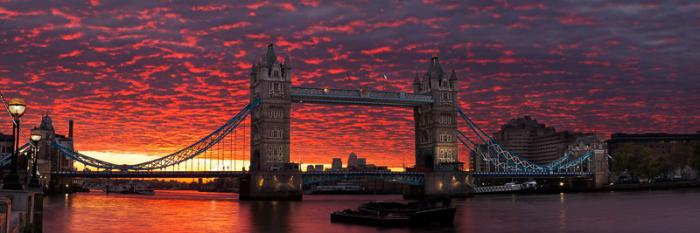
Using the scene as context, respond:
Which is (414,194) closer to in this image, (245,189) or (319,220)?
(245,189)

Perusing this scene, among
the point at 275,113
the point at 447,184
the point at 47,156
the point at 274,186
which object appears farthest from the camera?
the point at 47,156

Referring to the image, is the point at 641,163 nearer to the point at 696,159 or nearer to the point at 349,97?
the point at 696,159

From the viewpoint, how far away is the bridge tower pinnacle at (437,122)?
392 ft

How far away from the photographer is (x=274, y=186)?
323ft

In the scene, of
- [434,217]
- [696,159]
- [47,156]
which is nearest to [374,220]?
[434,217]

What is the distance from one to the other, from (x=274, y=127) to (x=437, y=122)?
3039 cm

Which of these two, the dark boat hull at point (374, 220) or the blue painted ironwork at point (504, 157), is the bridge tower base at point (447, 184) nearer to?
the blue painted ironwork at point (504, 157)

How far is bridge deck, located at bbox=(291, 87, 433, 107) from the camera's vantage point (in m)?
107

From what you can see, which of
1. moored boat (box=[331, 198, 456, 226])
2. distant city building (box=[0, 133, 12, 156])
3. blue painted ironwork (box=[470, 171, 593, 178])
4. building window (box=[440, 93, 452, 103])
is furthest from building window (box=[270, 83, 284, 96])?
distant city building (box=[0, 133, 12, 156])

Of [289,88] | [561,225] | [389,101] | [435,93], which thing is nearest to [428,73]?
[435,93]

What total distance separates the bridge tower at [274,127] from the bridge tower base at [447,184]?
24.0 meters

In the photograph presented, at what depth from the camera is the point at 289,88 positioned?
105688 millimetres

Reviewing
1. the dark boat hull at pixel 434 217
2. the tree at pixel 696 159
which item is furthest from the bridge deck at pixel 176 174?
the tree at pixel 696 159

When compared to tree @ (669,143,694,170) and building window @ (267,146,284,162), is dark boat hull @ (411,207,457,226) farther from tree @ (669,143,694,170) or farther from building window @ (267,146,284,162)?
tree @ (669,143,694,170)
